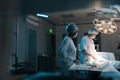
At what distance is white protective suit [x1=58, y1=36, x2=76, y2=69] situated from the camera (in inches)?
35.4

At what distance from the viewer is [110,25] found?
123 cm

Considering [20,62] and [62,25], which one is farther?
[62,25]

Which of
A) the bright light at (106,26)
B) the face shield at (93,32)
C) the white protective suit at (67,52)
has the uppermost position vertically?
the bright light at (106,26)

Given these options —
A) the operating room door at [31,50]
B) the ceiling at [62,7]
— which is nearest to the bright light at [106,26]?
the ceiling at [62,7]

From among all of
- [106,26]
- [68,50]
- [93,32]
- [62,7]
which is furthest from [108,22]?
[62,7]

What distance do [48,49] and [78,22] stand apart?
0.21 m

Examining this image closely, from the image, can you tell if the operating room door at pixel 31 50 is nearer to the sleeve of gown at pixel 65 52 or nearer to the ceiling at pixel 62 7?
the ceiling at pixel 62 7

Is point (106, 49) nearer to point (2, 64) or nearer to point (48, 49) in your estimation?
point (48, 49)

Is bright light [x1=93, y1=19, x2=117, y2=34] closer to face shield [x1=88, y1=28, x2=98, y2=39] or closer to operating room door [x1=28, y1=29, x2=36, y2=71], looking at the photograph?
face shield [x1=88, y1=28, x2=98, y2=39]

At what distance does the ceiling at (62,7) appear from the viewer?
48cm

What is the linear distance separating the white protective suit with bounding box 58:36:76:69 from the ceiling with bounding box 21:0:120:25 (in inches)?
4.7

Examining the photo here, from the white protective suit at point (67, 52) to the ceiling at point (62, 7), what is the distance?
0.12 metres

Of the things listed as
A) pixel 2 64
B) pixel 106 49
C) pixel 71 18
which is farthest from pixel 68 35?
pixel 2 64

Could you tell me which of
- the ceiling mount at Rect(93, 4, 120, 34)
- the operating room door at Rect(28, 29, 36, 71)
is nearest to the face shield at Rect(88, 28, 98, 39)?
the ceiling mount at Rect(93, 4, 120, 34)
